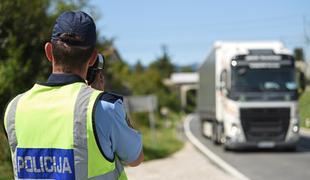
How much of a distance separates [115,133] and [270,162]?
48.3 feet

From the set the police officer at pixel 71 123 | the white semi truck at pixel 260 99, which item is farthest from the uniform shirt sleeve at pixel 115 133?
the white semi truck at pixel 260 99

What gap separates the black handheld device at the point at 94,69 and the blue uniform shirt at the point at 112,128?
159 mm

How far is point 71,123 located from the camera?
276cm

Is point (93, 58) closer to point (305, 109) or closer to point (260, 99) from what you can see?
point (260, 99)

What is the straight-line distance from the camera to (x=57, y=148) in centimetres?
276

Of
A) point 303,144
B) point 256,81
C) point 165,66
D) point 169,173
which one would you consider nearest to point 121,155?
point 169,173

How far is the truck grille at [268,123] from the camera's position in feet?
65.8

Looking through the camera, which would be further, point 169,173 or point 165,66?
point 165,66

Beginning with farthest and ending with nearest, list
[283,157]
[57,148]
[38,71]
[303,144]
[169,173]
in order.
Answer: [303,144] < [283,157] < [38,71] < [169,173] < [57,148]

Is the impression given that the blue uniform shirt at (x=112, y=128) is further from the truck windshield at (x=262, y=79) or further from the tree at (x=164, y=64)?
the tree at (x=164, y=64)

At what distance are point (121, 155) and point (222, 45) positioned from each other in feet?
64.8

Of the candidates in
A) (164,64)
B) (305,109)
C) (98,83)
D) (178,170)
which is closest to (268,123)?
(178,170)

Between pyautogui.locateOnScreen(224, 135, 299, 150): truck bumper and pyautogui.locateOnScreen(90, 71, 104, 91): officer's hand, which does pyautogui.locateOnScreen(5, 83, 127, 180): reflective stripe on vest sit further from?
pyautogui.locateOnScreen(224, 135, 299, 150): truck bumper

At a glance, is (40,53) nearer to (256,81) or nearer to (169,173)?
(169,173)
